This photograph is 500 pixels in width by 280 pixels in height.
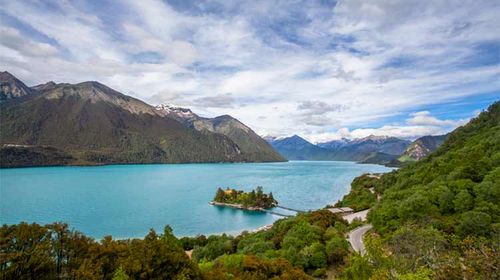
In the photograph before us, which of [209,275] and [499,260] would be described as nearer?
[499,260]

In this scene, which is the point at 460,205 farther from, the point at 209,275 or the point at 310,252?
the point at 209,275

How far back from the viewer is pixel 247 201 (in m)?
87.6

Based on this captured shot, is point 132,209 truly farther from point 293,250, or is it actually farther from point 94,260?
point 94,260

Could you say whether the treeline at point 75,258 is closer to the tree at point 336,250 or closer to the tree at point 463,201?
the tree at point 336,250

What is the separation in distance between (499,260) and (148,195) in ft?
318

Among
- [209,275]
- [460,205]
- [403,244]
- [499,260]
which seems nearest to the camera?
[499,260]

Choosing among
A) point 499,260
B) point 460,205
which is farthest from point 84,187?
point 499,260

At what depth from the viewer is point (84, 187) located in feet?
364

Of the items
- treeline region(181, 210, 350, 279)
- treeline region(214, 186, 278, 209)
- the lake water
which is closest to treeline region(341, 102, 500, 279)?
treeline region(181, 210, 350, 279)

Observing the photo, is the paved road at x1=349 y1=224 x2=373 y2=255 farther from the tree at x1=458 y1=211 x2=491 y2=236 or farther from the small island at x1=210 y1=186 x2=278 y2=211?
the small island at x1=210 y1=186 x2=278 y2=211

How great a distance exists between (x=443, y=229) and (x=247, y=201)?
206 ft

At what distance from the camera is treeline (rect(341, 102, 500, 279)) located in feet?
41.8

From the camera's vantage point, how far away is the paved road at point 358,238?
30812 mm

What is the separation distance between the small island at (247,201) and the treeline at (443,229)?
4078 centimetres
